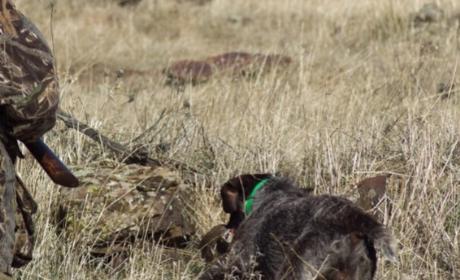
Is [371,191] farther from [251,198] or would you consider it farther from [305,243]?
[305,243]

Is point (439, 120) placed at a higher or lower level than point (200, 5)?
higher

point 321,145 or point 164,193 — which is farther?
point 321,145

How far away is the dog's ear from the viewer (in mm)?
4672

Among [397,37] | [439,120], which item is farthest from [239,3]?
[439,120]

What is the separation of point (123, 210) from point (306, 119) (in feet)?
7.89

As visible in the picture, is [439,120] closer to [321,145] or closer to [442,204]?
[321,145]

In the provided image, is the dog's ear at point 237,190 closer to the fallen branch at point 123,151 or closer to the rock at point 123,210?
the rock at point 123,210

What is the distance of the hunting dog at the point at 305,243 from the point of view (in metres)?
4.05

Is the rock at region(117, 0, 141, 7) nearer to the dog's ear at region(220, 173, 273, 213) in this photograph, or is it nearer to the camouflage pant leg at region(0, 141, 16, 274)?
the dog's ear at region(220, 173, 273, 213)

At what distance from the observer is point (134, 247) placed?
5.37 m

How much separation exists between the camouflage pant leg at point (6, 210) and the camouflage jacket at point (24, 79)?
0.40 feet

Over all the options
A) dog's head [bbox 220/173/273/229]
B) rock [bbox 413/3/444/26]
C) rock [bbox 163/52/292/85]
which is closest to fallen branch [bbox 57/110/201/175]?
→ dog's head [bbox 220/173/273/229]

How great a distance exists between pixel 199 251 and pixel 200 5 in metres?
12.4

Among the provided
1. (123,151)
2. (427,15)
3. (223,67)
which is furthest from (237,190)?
(427,15)
